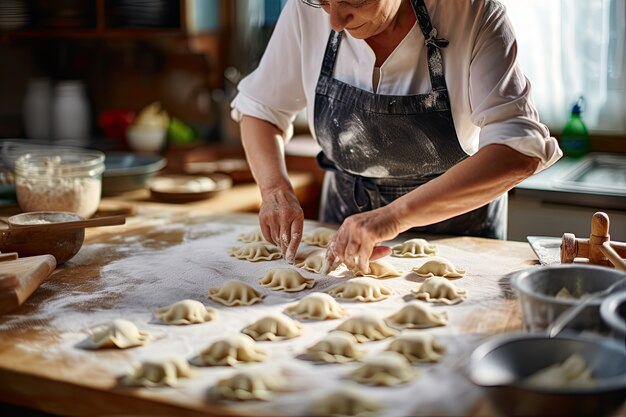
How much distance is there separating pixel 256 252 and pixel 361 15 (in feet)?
2.43

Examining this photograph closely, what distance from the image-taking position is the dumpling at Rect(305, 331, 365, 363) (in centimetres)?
155

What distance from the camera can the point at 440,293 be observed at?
1.89 metres

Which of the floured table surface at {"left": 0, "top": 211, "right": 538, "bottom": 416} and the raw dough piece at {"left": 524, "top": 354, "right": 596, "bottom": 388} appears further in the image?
the floured table surface at {"left": 0, "top": 211, "right": 538, "bottom": 416}

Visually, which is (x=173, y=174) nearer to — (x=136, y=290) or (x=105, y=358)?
(x=136, y=290)

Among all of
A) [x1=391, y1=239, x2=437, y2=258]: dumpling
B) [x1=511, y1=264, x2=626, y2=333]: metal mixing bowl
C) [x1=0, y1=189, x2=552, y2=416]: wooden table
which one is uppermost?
[x1=511, y1=264, x2=626, y2=333]: metal mixing bowl

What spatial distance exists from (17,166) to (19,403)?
1.33 m

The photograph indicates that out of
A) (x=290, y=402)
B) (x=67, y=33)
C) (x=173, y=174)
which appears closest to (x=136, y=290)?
(x=290, y=402)

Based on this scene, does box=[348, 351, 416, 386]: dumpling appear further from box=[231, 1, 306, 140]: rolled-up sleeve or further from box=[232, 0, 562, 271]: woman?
box=[231, 1, 306, 140]: rolled-up sleeve

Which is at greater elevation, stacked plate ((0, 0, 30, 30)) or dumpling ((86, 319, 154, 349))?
stacked plate ((0, 0, 30, 30))

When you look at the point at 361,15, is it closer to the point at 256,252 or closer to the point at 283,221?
the point at 283,221

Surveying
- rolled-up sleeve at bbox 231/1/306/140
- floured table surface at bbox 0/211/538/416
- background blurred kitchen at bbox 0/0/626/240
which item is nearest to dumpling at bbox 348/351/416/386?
floured table surface at bbox 0/211/538/416

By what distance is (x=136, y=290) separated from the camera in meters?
1.99

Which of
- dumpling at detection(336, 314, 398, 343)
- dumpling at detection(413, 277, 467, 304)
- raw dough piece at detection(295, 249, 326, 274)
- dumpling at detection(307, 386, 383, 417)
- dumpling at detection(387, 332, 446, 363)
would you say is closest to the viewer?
dumpling at detection(307, 386, 383, 417)

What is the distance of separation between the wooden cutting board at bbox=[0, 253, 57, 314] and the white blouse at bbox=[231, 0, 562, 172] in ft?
2.99
